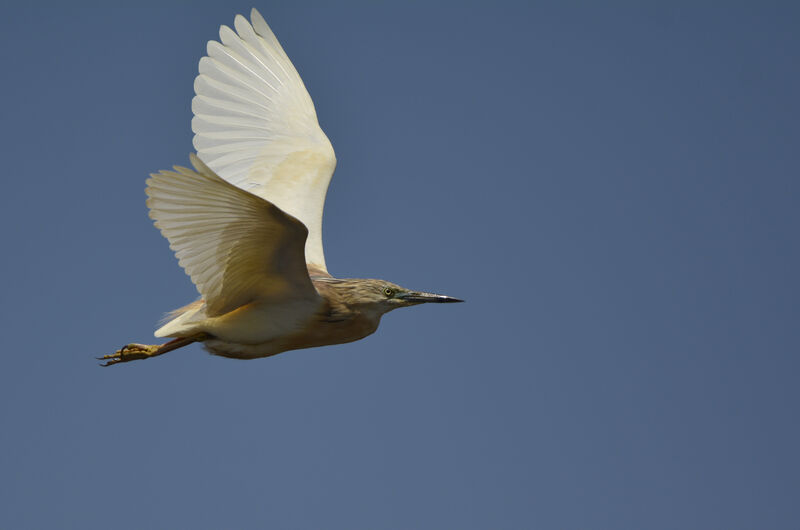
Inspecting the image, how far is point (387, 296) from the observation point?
9.62 meters

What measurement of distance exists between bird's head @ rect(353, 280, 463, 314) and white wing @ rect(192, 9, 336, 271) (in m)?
2.03

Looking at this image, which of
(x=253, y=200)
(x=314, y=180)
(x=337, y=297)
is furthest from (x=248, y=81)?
(x=253, y=200)

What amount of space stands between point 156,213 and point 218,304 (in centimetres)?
150

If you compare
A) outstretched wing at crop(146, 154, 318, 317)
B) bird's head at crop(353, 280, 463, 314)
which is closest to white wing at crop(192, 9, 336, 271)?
bird's head at crop(353, 280, 463, 314)

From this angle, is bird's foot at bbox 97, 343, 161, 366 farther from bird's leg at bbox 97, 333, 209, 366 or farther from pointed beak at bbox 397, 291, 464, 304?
pointed beak at bbox 397, 291, 464, 304

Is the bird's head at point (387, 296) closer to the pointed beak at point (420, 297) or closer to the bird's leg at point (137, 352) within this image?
the pointed beak at point (420, 297)

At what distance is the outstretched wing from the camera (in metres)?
7.77

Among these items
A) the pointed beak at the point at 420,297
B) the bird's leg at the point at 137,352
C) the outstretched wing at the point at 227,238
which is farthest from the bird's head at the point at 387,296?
the bird's leg at the point at 137,352

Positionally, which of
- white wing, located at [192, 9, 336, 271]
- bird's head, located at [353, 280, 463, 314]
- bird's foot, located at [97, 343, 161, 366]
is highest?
white wing, located at [192, 9, 336, 271]

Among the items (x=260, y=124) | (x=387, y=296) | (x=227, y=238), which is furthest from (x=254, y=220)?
(x=260, y=124)

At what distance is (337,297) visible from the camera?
9.48 metres

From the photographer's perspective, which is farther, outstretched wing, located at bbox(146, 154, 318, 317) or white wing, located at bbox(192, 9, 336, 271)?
white wing, located at bbox(192, 9, 336, 271)

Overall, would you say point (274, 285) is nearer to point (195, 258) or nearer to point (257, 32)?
point (195, 258)

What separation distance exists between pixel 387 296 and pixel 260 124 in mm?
4023
